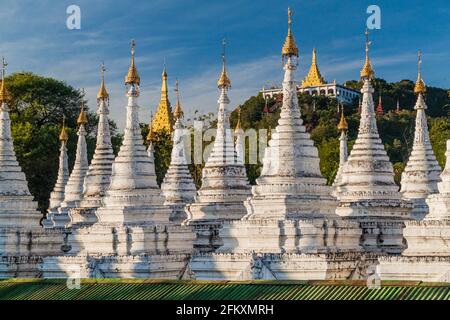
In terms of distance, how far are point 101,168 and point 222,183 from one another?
7.01 m

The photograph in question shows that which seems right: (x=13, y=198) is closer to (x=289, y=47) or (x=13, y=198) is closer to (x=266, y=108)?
(x=289, y=47)

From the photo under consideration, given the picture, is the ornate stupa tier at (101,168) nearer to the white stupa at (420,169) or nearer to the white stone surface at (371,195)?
the white stone surface at (371,195)

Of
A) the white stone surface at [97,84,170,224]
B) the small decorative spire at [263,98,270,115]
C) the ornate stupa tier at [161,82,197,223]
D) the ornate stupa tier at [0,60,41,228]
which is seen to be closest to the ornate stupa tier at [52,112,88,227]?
the ornate stupa tier at [161,82,197,223]

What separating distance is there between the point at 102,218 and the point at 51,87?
43252mm

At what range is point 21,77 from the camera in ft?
271

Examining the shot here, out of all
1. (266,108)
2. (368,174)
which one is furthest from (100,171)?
(266,108)

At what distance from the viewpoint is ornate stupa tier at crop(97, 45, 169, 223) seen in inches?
1586

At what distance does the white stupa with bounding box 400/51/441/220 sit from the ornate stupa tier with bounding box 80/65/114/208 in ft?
38.0

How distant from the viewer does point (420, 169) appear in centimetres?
4697

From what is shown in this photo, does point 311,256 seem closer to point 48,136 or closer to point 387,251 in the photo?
point 387,251

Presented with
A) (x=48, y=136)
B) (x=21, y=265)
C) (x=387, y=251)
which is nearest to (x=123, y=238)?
(x=21, y=265)

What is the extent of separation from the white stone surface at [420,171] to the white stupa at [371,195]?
3277 millimetres

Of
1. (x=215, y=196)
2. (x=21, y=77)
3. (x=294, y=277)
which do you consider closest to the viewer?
(x=294, y=277)

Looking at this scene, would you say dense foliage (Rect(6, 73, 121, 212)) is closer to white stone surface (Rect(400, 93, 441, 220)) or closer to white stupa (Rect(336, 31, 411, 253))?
white stone surface (Rect(400, 93, 441, 220))
